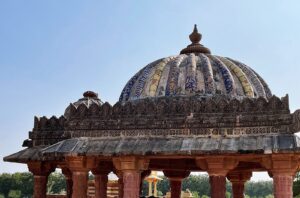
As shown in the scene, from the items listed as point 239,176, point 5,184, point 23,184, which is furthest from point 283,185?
point 5,184

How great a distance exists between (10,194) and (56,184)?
29.6 feet

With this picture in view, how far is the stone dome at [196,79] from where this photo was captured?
12.5 m

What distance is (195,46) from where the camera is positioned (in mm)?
14664

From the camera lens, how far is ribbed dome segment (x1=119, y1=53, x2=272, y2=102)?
1251cm

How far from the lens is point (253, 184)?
390ft

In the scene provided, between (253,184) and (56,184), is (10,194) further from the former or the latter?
(253,184)

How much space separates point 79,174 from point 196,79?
4479 mm

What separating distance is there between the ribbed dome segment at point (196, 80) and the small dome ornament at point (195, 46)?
580mm

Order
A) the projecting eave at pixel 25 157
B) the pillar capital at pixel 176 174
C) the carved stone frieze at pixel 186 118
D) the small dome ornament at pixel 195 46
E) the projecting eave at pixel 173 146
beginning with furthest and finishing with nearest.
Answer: the pillar capital at pixel 176 174
the small dome ornament at pixel 195 46
the projecting eave at pixel 25 157
the carved stone frieze at pixel 186 118
the projecting eave at pixel 173 146

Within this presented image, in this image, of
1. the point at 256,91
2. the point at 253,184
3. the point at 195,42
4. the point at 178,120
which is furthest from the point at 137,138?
the point at 253,184

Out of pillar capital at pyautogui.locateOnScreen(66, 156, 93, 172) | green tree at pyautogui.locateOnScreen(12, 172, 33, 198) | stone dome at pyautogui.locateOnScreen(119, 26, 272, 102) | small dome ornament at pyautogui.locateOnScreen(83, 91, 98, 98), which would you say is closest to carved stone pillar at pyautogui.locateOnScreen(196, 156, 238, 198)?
stone dome at pyautogui.locateOnScreen(119, 26, 272, 102)

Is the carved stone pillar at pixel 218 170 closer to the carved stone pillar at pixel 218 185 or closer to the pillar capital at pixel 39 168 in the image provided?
the carved stone pillar at pixel 218 185

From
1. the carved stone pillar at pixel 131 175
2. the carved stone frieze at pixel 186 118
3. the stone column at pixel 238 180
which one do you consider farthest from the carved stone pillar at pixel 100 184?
the stone column at pixel 238 180

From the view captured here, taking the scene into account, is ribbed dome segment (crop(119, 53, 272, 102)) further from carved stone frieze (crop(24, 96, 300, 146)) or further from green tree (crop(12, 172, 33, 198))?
green tree (crop(12, 172, 33, 198))
